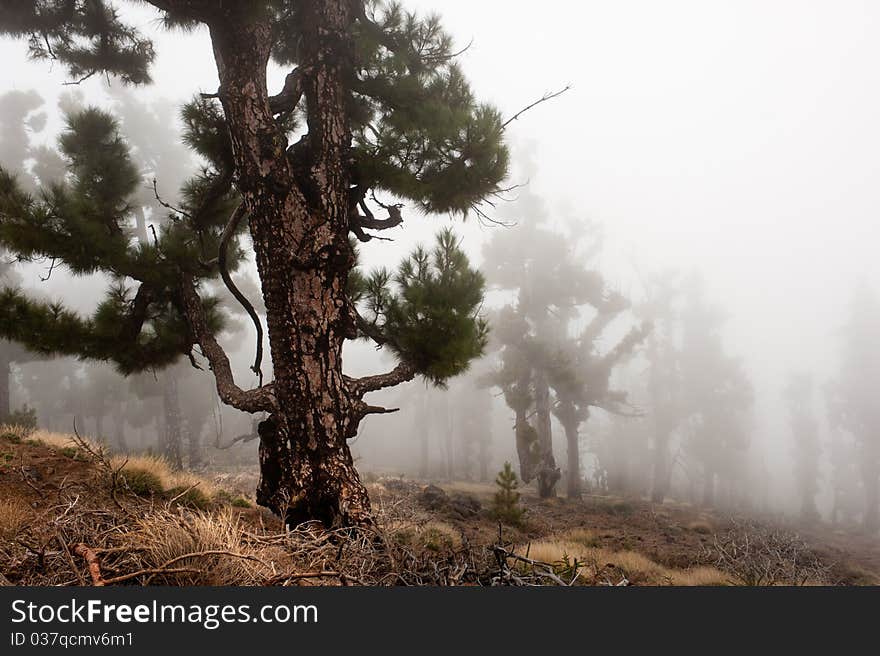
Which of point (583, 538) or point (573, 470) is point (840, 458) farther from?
point (583, 538)

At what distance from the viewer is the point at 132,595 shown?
74.2 inches

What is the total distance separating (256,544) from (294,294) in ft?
7.26

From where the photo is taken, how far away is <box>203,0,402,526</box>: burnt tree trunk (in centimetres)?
410

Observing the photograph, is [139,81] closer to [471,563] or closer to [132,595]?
[132,595]

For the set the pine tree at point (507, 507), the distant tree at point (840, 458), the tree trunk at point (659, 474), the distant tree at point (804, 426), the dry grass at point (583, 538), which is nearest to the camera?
the dry grass at point (583, 538)

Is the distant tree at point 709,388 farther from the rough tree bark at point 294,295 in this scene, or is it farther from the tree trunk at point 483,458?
the rough tree bark at point 294,295

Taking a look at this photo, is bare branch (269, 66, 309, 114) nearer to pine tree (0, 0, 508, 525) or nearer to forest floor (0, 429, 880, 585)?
pine tree (0, 0, 508, 525)

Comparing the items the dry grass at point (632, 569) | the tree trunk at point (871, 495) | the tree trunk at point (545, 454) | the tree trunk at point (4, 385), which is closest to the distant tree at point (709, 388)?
the tree trunk at point (871, 495)

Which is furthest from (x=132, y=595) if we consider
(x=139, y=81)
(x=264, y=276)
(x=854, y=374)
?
(x=854, y=374)

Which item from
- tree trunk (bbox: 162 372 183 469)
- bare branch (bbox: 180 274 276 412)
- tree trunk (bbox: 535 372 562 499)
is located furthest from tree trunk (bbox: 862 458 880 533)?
tree trunk (bbox: 162 372 183 469)

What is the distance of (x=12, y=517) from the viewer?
317 cm

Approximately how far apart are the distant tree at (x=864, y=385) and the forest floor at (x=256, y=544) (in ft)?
66.3

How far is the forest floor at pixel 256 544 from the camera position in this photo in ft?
7.13

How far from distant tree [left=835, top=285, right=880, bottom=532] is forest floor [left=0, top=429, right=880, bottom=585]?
20222 millimetres
